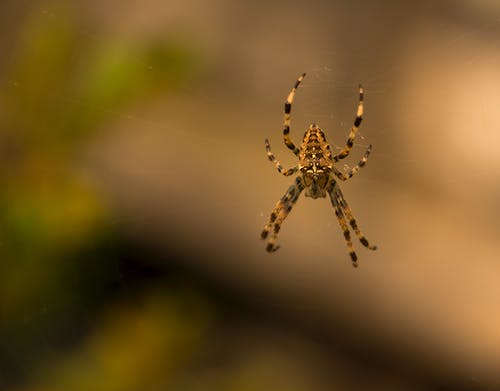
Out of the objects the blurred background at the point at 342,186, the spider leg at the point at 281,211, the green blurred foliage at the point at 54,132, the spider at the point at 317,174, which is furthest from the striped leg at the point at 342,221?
the green blurred foliage at the point at 54,132

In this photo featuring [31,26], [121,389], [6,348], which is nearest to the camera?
[31,26]

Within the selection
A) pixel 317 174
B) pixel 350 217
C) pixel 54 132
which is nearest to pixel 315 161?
pixel 317 174

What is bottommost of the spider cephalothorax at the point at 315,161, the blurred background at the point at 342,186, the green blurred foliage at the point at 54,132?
the green blurred foliage at the point at 54,132

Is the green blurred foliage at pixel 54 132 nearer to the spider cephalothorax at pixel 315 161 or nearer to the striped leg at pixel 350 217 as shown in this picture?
the spider cephalothorax at pixel 315 161

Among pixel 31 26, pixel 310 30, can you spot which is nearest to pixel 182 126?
pixel 310 30

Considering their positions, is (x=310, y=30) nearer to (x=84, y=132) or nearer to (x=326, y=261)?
(x=326, y=261)

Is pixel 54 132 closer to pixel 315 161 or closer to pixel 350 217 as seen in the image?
pixel 315 161
